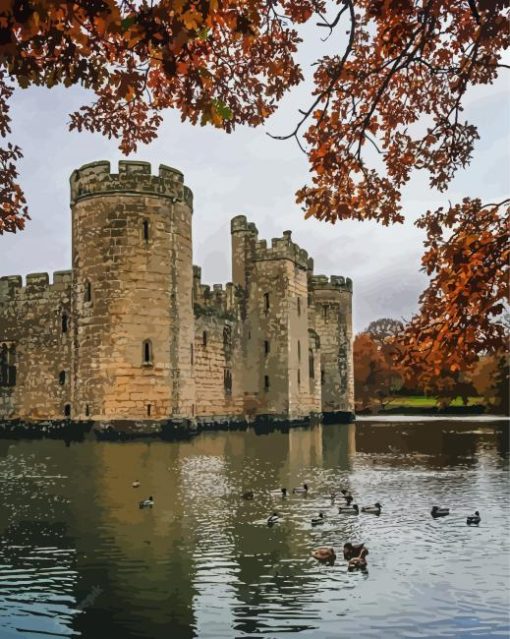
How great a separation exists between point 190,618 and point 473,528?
5.16 m

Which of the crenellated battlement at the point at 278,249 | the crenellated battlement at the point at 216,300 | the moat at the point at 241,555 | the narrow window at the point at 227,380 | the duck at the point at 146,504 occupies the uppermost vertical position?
the crenellated battlement at the point at 278,249

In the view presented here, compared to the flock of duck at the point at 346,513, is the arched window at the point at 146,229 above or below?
above

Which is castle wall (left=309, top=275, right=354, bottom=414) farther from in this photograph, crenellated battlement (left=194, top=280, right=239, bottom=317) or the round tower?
the round tower

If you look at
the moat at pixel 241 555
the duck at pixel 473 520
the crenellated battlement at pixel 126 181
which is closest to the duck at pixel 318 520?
the moat at pixel 241 555

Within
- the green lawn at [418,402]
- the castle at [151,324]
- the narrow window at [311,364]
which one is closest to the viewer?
the castle at [151,324]

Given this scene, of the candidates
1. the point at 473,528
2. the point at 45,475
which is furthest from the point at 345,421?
the point at 473,528

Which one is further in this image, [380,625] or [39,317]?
[39,317]

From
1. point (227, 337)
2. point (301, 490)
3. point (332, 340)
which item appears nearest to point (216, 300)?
point (227, 337)

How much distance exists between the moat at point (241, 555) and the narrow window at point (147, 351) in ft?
34.5

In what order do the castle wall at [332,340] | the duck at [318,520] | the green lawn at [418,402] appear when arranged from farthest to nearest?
1. the green lawn at [418,402]
2. the castle wall at [332,340]
3. the duck at [318,520]

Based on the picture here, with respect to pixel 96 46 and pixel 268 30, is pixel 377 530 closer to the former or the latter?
pixel 268 30

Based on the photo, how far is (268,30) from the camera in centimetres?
754

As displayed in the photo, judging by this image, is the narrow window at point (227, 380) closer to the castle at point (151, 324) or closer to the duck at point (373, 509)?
the castle at point (151, 324)

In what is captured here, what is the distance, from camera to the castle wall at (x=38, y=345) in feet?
112
